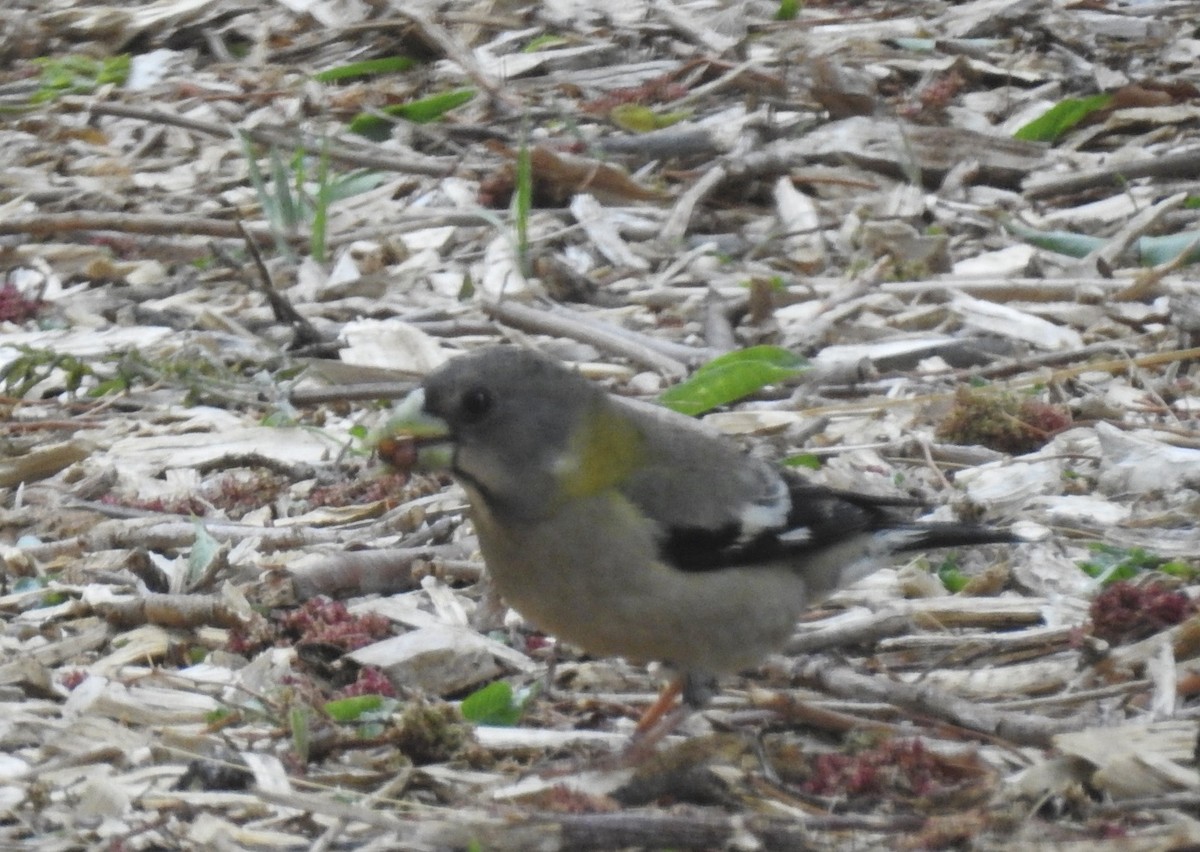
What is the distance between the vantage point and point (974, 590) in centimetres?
492

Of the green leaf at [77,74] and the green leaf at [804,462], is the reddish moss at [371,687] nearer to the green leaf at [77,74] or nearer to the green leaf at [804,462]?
the green leaf at [804,462]

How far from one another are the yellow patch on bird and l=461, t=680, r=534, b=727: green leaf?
50 centimetres

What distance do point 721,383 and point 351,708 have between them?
207cm

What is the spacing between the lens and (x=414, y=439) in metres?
4.30

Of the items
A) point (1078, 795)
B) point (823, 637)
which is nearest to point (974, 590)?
point (823, 637)

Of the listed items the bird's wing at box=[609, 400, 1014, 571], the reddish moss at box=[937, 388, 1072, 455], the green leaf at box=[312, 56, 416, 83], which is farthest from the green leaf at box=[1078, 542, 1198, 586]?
the green leaf at box=[312, 56, 416, 83]

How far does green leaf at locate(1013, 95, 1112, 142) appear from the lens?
762 centimetres

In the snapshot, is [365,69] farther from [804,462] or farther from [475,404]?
[475,404]

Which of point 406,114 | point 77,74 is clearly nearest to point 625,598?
point 406,114

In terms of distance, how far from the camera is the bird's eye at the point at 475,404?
4.34 m

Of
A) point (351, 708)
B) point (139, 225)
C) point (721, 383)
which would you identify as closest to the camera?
point (351, 708)

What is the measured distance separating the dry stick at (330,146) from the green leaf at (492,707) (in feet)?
12.0

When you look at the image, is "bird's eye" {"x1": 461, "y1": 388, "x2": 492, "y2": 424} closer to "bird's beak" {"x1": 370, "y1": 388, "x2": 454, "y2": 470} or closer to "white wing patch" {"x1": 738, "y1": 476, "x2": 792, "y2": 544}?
"bird's beak" {"x1": 370, "y1": 388, "x2": 454, "y2": 470}

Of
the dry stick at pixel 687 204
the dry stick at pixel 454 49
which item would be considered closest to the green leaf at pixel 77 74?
the dry stick at pixel 454 49
